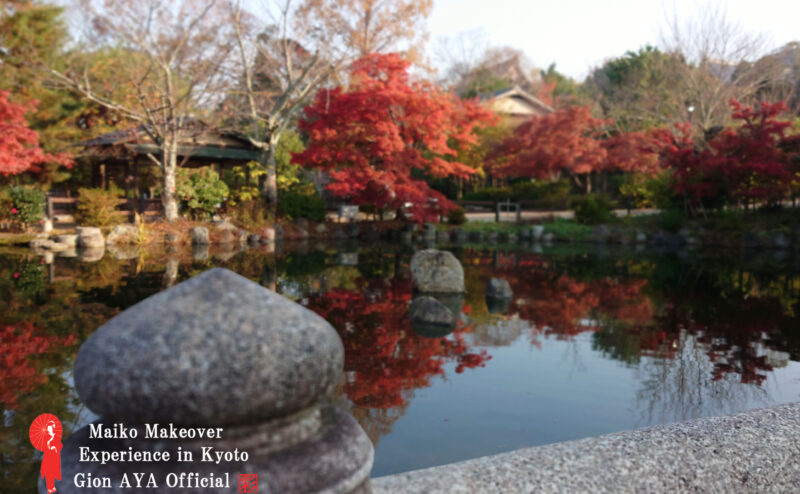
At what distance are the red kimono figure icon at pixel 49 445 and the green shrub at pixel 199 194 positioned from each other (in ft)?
58.2

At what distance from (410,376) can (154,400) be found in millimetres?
3892

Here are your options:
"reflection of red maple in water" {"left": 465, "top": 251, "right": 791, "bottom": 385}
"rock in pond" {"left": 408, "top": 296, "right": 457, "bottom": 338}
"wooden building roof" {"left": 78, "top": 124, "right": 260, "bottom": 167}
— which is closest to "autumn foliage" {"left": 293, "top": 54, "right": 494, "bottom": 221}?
"wooden building roof" {"left": 78, "top": 124, "right": 260, "bottom": 167}

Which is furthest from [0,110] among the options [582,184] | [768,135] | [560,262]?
[582,184]

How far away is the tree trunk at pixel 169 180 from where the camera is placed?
1738cm

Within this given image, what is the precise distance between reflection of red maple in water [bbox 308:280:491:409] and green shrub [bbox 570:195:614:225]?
14044 millimetres

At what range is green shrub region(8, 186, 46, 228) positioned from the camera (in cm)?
1622

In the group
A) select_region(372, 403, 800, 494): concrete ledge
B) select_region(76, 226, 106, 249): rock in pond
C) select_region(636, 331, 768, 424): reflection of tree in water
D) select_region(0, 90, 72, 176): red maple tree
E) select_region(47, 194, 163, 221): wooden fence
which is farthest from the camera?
select_region(47, 194, 163, 221): wooden fence

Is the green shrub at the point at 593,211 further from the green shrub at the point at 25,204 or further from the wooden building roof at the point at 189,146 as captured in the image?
the green shrub at the point at 25,204

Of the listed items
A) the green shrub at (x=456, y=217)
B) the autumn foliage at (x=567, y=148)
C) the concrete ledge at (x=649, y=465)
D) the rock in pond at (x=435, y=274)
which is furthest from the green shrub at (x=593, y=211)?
the concrete ledge at (x=649, y=465)

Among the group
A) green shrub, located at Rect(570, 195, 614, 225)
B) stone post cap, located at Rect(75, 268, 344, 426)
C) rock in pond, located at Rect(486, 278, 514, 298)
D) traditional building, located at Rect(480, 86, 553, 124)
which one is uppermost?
traditional building, located at Rect(480, 86, 553, 124)

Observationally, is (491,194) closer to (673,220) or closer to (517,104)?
(517,104)

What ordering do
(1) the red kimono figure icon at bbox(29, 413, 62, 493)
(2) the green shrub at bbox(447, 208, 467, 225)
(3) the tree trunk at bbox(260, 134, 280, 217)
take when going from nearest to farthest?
1. (1) the red kimono figure icon at bbox(29, 413, 62, 493)
2. (3) the tree trunk at bbox(260, 134, 280, 217)
3. (2) the green shrub at bbox(447, 208, 467, 225)

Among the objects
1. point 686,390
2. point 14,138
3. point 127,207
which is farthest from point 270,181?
point 686,390

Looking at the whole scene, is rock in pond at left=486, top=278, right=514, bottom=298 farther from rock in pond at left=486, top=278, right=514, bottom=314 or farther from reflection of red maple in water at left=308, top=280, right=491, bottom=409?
reflection of red maple in water at left=308, top=280, right=491, bottom=409
